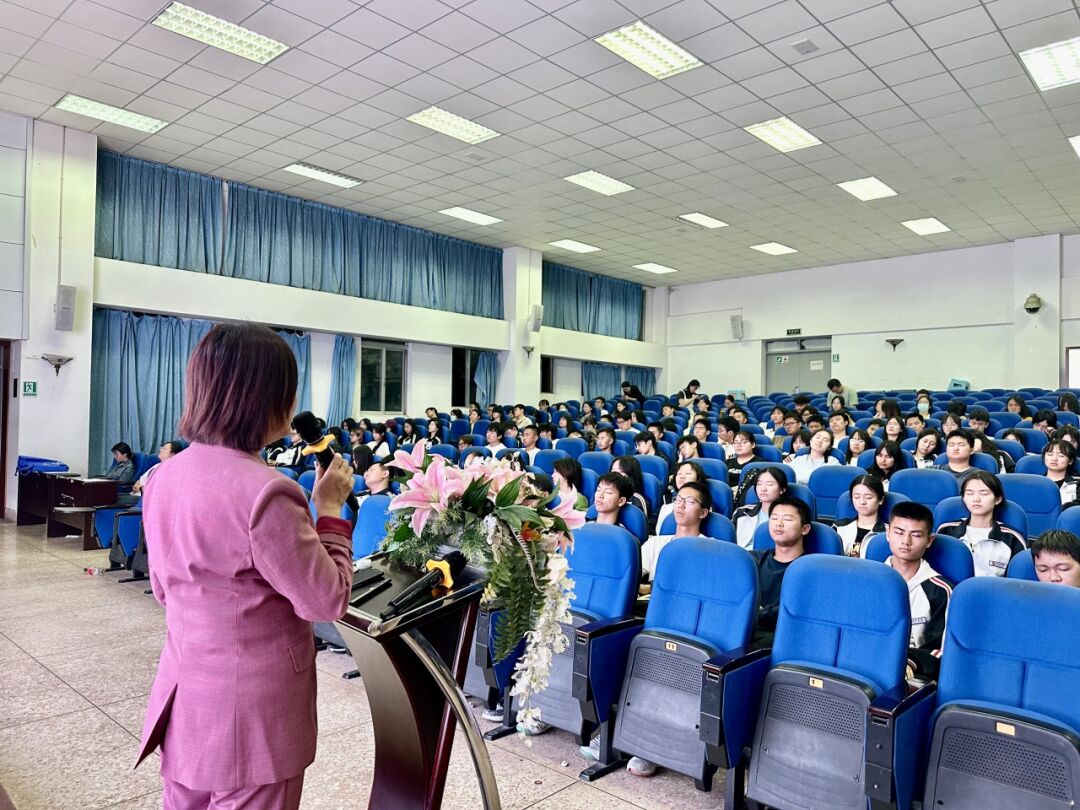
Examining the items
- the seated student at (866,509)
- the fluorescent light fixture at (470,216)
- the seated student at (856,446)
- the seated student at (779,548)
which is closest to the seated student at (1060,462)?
the seated student at (856,446)

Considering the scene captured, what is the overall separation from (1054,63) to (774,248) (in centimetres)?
694

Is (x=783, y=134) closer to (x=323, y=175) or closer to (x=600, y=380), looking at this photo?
(x=323, y=175)

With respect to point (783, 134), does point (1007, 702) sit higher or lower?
lower

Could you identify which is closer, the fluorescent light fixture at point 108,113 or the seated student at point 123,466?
the fluorescent light fixture at point 108,113

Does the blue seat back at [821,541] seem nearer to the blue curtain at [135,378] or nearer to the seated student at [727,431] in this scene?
the seated student at [727,431]

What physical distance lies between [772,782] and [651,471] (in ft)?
13.3

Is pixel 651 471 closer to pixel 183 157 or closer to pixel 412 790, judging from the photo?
pixel 412 790

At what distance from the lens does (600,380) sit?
16750mm

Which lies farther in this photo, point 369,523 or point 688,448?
point 688,448

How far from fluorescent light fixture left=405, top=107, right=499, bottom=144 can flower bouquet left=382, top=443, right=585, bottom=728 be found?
694 centimetres

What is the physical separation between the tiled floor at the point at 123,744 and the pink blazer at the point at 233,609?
1.53m

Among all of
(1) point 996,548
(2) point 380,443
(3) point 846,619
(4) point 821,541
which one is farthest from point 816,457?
(2) point 380,443

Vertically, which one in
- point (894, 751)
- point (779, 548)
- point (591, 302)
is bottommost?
point (894, 751)

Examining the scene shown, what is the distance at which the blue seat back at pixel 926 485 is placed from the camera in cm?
498
